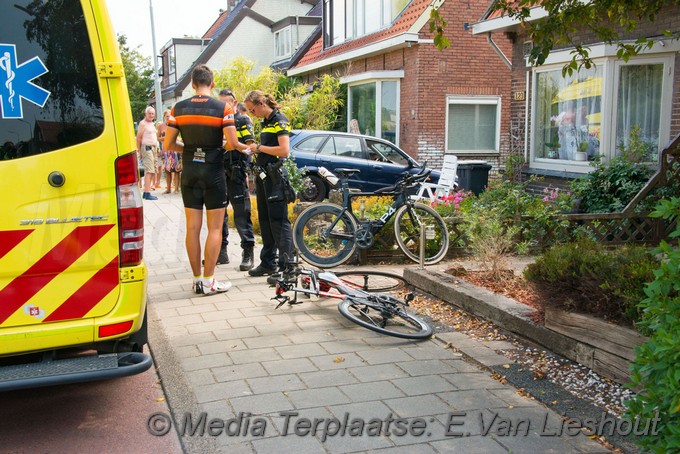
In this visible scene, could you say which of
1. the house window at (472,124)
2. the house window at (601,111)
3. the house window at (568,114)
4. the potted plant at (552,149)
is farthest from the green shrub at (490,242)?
the house window at (472,124)

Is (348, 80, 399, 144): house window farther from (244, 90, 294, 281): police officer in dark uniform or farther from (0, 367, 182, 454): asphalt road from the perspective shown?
(0, 367, 182, 454): asphalt road

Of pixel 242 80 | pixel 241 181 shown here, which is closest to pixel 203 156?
pixel 241 181

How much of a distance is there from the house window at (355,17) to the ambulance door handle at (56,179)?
17.8 m

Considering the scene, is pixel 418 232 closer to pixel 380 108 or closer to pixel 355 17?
pixel 380 108

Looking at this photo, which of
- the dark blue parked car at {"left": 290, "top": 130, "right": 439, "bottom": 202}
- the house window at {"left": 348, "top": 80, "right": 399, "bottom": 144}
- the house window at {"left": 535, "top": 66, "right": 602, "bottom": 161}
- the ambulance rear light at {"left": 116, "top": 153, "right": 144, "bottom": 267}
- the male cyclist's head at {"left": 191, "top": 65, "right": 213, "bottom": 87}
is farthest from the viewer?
the house window at {"left": 348, "top": 80, "right": 399, "bottom": 144}

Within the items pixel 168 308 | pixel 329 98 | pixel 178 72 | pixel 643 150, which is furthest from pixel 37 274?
pixel 178 72

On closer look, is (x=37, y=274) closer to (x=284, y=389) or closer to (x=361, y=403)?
(x=284, y=389)

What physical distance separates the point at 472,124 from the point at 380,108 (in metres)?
2.67

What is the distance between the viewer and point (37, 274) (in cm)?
364

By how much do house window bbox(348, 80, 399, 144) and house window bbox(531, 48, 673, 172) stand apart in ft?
22.3

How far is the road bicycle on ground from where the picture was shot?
17.7ft

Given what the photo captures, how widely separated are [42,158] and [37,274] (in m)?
0.60

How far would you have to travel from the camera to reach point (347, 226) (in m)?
7.79

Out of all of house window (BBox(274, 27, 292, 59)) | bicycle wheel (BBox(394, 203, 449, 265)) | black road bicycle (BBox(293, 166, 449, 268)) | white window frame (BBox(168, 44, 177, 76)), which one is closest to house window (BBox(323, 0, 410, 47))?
house window (BBox(274, 27, 292, 59))
